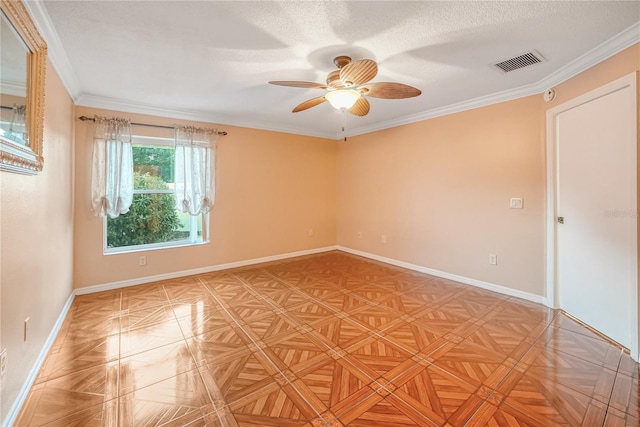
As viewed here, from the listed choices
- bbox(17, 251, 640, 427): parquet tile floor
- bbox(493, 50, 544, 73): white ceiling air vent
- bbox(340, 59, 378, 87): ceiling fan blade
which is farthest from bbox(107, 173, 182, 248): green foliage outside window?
bbox(493, 50, 544, 73): white ceiling air vent

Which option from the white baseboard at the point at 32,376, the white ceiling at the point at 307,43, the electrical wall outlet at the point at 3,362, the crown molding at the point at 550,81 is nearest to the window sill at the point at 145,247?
the white baseboard at the point at 32,376

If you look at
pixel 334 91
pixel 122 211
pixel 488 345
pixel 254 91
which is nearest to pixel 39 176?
pixel 122 211

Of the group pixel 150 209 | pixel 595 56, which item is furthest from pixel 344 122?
pixel 150 209

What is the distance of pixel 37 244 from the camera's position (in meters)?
1.93

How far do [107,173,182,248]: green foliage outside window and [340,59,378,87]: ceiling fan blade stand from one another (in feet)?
9.75

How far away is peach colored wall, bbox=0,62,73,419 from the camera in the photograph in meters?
1.46

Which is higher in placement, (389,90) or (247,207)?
(389,90)

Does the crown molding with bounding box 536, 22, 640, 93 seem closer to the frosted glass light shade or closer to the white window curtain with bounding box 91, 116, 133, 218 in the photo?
the frosted glass light shade

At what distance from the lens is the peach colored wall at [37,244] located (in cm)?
146

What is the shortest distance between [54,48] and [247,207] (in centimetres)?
278

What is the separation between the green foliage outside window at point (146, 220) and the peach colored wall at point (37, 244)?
64cm

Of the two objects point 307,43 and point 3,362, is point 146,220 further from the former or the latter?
point 307,43

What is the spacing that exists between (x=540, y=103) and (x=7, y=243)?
4457 mm

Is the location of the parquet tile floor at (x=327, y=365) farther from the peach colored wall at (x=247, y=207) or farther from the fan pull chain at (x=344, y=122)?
the fan pull chain at (x=344, y=122)
